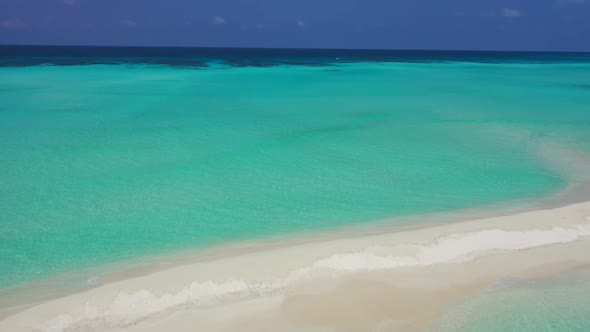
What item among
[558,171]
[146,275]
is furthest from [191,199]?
[558,171]

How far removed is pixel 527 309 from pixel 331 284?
1880 mm

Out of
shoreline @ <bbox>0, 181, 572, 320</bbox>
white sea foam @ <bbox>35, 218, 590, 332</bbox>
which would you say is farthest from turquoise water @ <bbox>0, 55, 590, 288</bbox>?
white sea foam @ <bbox>35, 218, 590, 332</bbox>

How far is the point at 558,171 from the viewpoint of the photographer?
9.09m

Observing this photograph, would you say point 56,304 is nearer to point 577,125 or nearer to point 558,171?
point 558,171

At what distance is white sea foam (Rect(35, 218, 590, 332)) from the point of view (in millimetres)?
4309

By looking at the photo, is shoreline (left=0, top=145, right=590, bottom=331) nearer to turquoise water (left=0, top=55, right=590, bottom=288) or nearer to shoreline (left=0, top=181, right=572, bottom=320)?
shoreline (left=0, top=181, right=572, bottom=320)

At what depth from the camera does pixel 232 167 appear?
946 cm

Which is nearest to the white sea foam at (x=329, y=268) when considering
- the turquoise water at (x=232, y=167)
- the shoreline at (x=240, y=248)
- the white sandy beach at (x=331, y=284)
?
the white sandy beach at (x=331, y=284)

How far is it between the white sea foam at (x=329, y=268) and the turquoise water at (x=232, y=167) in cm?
124

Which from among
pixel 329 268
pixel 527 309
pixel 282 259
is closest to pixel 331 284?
pixel 329 268

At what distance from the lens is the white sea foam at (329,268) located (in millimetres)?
4309

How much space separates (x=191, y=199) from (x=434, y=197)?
399cm

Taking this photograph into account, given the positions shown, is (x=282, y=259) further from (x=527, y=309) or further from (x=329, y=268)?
(x=527, y=309)

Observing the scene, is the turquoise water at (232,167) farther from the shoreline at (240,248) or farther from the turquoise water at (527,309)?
the turquoise water at (527,309)
